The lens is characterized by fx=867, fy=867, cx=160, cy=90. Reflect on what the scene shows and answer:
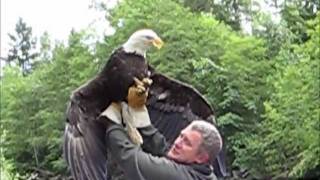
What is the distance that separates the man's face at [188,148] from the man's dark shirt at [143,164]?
0.05ft

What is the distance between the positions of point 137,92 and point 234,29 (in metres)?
13.1

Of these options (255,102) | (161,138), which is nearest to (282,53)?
(255,102)

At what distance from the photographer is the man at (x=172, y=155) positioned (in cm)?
195

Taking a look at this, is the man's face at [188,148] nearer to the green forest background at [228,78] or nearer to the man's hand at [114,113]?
the man's hand at [114,113]

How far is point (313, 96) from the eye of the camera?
37.1ft

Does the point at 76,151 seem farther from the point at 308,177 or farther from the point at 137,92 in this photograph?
the point at 308,177

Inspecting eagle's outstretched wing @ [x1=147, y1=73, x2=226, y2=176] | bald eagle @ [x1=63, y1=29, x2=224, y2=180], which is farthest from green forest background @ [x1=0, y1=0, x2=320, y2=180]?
bald eagle @ [x1=63, y1=29, x2=224, y2=180]

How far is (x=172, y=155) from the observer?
200cm

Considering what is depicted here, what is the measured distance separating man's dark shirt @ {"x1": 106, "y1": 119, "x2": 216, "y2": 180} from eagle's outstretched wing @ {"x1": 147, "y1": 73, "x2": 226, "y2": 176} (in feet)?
0.76

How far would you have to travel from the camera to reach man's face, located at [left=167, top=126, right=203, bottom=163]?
6.46ft

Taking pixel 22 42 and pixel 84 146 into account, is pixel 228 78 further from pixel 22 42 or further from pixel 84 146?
pixel 22 42

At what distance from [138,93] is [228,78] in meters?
10.9

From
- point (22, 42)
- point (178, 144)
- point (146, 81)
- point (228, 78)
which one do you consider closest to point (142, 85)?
point (146, 81)

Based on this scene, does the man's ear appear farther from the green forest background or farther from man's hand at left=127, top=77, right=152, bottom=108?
the green forest background
